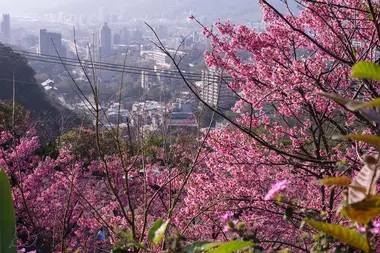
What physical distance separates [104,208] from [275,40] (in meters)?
2.86

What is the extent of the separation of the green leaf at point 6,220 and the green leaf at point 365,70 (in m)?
1.07

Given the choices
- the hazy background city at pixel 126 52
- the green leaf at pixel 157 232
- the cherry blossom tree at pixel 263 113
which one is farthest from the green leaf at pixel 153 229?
the cherry blossom tree at pixel 263 113

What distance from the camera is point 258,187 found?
420 cm

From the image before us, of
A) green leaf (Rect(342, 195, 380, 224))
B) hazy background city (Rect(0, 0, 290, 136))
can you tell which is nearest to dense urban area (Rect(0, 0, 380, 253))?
green leaf (Rect(342, 195, 380, 224))

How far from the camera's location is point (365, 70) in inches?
29.0

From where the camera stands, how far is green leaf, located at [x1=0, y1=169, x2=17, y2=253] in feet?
4.33

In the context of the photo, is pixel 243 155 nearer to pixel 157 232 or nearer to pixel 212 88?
pixel 212 88

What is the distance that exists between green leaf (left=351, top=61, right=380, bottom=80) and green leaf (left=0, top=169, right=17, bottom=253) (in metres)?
1.07

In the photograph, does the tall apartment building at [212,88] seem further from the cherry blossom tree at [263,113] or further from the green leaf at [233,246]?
the green leaf at [233,246]

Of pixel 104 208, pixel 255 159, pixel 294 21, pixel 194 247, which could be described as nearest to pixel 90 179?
pixel 104 208

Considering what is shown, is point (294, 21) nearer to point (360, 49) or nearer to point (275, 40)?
point (275, 40)

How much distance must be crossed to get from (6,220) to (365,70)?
1.13 m

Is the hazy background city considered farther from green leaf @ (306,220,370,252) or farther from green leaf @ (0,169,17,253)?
green leaf @ (306,220,370,252)

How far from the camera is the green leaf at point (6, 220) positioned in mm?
1320
